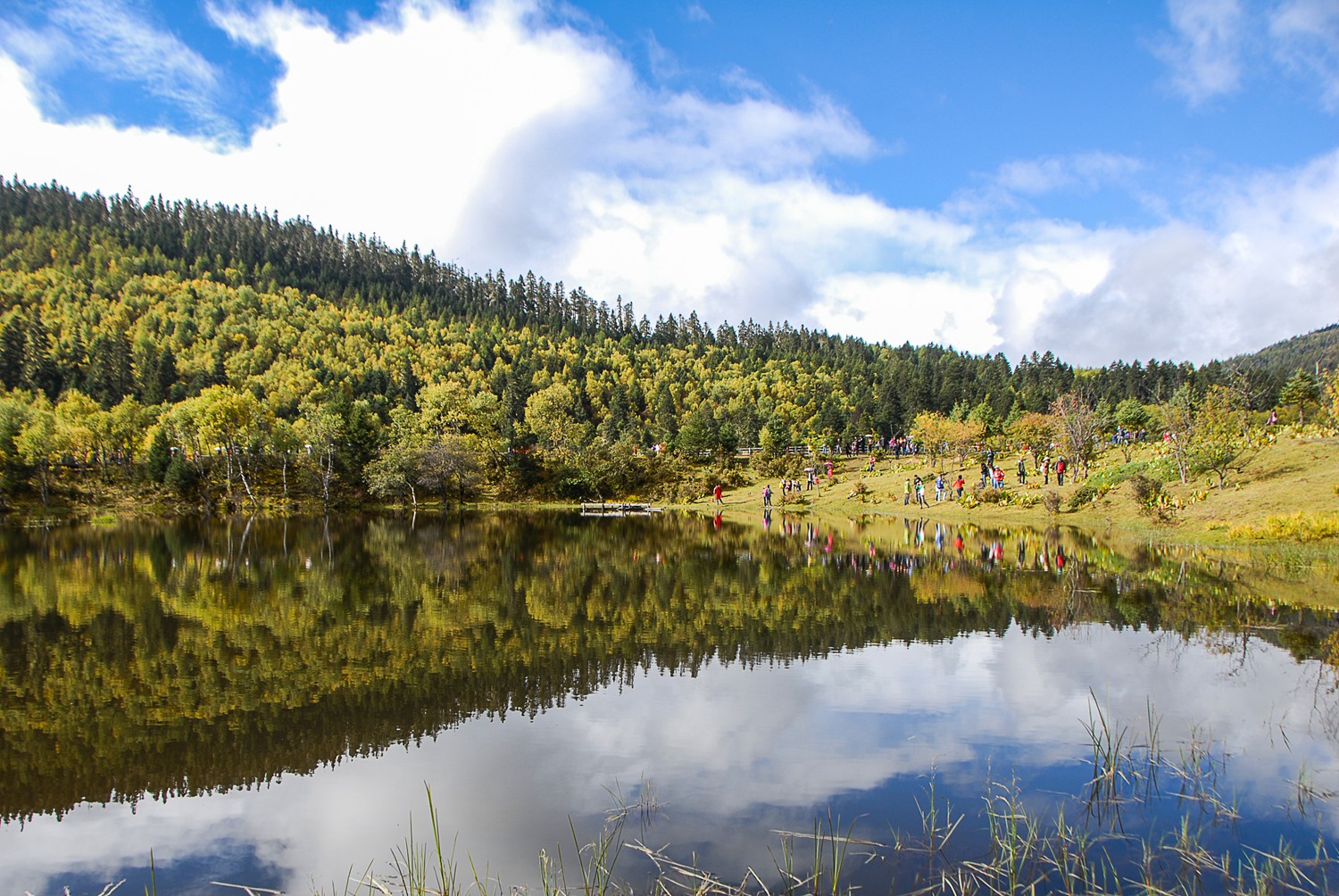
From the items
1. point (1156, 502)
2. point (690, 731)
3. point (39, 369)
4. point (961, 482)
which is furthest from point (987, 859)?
point (39, 369)

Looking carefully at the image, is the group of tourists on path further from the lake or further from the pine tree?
the pine tree

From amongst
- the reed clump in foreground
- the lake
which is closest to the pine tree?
the lake

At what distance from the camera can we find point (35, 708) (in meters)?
13.9

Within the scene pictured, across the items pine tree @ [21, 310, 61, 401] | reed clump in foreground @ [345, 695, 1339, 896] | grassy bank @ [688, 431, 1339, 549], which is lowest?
reed clump in foreground @ [345, 695, 1339, 896]

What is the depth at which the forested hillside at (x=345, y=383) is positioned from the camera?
3201 inches

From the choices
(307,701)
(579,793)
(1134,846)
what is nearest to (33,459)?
(307,701)

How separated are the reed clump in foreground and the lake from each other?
51 millimetres

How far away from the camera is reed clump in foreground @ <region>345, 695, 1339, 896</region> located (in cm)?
740

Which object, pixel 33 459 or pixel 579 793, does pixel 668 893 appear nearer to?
pixel 579 793

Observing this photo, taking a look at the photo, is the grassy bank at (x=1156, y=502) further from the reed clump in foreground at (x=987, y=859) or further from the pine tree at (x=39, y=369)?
the pine tree at (x=39, y=369)

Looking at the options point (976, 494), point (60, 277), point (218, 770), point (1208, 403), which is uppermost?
point (60, 277)

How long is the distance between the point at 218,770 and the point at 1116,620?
1931 centimetres

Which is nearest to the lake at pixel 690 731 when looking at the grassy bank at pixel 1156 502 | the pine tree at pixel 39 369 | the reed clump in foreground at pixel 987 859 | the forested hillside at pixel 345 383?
the reed clump in foreground at pixel 987 859

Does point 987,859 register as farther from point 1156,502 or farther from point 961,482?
point 961,482
